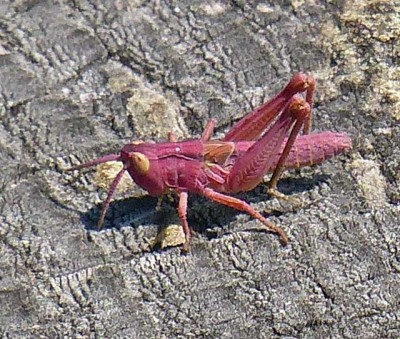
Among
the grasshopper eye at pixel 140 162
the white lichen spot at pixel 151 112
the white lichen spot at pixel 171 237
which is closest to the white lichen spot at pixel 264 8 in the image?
the white lichen spot at pixel 151 112

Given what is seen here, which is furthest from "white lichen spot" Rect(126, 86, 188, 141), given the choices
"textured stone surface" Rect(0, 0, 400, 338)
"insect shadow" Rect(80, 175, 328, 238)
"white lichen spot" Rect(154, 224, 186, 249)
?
"white lichen spot" Rect(154, 224, 186, 249)

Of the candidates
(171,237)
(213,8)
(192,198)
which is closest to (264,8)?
(213,8)

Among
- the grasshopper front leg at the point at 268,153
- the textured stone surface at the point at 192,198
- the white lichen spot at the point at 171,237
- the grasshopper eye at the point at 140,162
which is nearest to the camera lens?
the textured stone surface at the point at 192,198

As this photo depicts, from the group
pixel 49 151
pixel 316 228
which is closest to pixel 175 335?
pixel 316 228

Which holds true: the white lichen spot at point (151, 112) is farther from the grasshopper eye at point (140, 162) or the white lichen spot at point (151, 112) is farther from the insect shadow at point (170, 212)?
the insect shadow at point (170, 212)

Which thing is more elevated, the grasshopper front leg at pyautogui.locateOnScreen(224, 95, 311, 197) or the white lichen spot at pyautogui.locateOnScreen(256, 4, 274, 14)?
the white lichen spot at pyautogui.locateOnScreen(256, 4, 274, 14)

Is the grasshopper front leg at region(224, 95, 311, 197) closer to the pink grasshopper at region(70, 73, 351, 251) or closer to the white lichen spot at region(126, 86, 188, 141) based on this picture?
the pink grasshopper at region(70, 73, 351, 251)

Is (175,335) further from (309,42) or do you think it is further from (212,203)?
(309,42)
